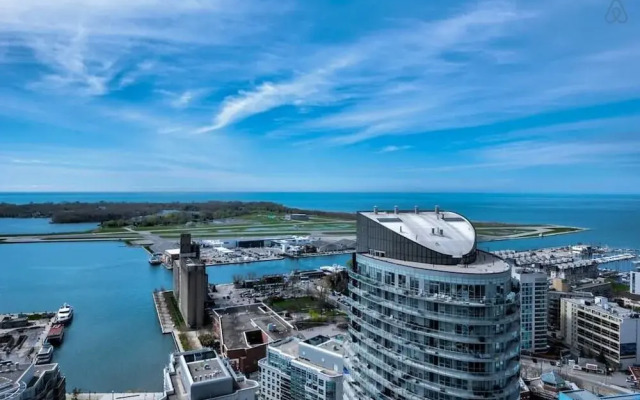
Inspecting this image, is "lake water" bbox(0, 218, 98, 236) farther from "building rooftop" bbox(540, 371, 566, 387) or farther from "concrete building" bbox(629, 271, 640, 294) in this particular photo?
"concrete building" bbox(629, 271, 640, 294)

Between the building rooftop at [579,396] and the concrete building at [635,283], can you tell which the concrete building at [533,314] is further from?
the concrete building at [635,283]

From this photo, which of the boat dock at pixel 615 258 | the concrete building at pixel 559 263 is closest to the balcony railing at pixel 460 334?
the concrete building at pixel 559 263

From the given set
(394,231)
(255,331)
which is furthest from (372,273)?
(255,331)

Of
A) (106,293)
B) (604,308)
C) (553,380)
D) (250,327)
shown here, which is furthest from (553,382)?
(106,293)

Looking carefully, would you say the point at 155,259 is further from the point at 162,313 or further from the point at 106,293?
the point at 162,313

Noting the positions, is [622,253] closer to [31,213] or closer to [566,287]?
[566,287]

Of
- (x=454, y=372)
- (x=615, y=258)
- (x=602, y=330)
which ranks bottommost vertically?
(x=615, y=258)
